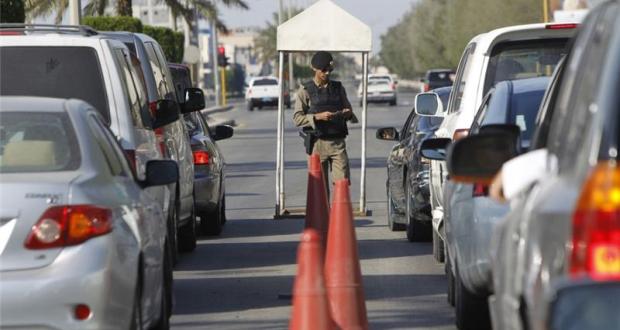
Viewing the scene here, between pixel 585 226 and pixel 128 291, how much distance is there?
368 centimetres

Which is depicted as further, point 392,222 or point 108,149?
point 392,222

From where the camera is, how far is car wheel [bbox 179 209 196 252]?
14234 mm

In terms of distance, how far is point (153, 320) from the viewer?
8.39 metres

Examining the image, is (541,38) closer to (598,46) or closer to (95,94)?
(95,94)

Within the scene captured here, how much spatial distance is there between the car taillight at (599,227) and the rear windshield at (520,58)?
790 cm

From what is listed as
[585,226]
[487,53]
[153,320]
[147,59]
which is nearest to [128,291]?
[153,320]

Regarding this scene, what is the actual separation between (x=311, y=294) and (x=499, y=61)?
17.3 feet

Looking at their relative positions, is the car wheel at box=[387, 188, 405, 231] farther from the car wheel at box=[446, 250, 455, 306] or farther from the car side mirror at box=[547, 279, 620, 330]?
the car side mirror at box=[547, 279, 620, 330]

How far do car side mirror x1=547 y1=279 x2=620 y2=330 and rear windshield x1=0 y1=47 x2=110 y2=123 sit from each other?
7.24m

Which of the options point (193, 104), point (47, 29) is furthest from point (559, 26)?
→ point (193, 104)

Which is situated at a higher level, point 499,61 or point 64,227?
point 499,61

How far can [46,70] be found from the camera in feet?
36.9

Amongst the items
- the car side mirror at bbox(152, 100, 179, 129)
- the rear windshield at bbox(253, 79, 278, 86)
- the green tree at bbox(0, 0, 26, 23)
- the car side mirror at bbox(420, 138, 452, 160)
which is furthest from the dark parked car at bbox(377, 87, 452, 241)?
the rear windshield at bbox(253, 79, 278, 86)

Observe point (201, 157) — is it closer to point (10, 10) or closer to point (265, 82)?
point (10, 10)
